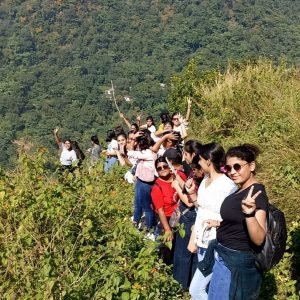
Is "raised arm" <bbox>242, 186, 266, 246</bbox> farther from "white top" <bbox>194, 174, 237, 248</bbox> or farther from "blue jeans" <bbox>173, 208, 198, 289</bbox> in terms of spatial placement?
"blue jeans" <bbox>173, 208, 198, 289</bbox>

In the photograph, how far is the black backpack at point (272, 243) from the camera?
2.71 m

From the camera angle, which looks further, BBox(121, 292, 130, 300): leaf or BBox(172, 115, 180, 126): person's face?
BBox(172, 115, 180, 126): person's face

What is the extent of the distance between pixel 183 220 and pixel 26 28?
101 metres

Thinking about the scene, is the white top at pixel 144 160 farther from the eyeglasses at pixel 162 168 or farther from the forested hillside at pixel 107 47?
the forested hillside at pixel 107 47

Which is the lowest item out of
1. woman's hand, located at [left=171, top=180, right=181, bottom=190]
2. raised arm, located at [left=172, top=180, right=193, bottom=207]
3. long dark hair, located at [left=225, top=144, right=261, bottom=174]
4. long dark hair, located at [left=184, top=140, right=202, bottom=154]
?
raised arm, located at [left=172, top=180, right=193, bottom=207]

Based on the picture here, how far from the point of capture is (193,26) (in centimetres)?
9806

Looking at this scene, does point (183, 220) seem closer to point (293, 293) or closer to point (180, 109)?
point (293, 293)

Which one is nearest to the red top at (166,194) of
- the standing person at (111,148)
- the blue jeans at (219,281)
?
the blue jeans at (219,281)

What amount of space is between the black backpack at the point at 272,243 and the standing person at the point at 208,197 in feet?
1.48

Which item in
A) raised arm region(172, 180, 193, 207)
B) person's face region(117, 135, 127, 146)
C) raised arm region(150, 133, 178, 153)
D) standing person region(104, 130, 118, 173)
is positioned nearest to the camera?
raised arm region(172, 180, 193, 207)

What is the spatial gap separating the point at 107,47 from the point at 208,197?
97392mm

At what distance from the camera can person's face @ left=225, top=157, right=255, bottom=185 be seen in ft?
9.23

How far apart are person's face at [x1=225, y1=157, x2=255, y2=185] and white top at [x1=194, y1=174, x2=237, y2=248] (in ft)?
1.27

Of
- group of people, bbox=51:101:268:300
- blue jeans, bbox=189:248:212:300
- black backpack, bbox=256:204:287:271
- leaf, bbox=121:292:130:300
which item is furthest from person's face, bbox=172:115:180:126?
leaf, bbox=121:292:130:300
